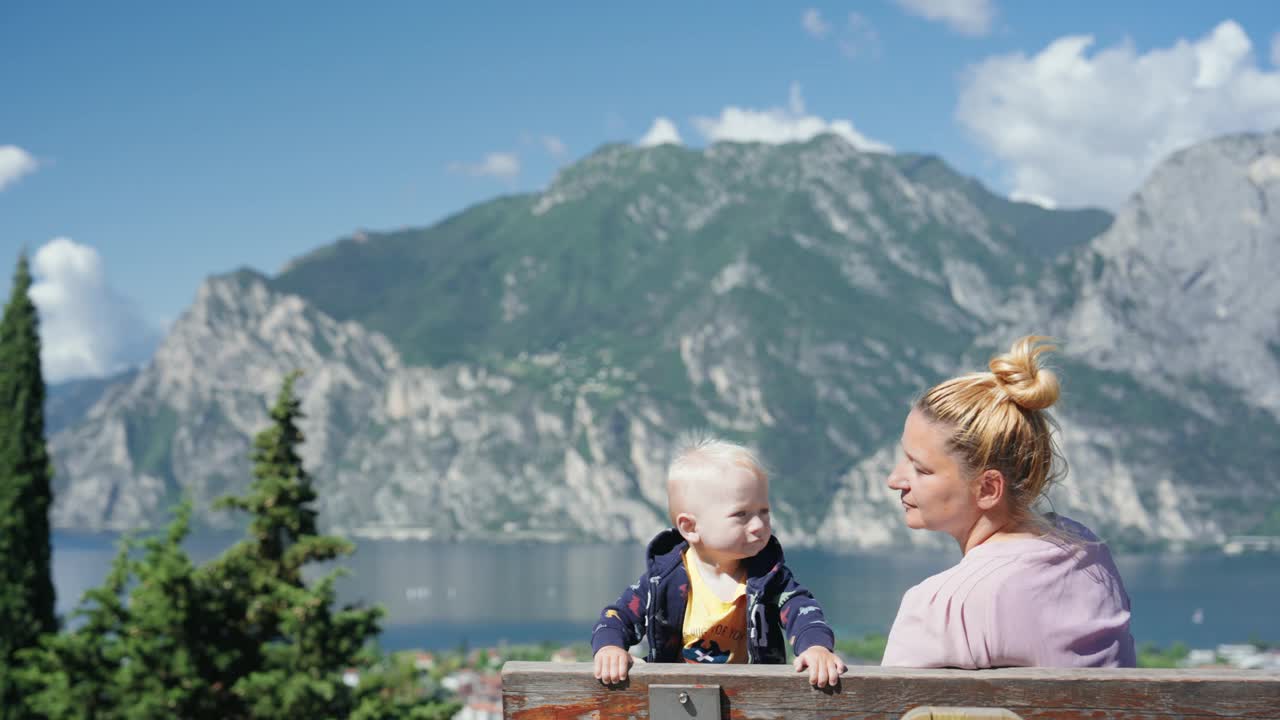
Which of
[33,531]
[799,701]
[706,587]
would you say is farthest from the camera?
[33,531]

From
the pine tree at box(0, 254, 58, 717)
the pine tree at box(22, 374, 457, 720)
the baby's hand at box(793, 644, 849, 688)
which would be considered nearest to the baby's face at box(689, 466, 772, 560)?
the baby's hand at box(793, 644, 849, 688)

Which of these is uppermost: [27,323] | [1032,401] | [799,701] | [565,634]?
[27,323]

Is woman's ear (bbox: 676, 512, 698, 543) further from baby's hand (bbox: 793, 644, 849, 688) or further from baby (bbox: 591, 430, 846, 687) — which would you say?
baby's hand (bbox: 793, 644, 849, 688)

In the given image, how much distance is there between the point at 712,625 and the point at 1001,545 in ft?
3.26

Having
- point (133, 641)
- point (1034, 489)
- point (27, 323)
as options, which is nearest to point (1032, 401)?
point (1034, 489)

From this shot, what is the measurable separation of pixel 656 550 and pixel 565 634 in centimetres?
12165

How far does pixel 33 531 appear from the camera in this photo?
16516mm

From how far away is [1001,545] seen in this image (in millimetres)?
Answer: 2635

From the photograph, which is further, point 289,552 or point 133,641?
point 289,552

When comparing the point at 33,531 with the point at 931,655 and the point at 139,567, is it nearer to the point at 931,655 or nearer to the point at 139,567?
the point at 139,567

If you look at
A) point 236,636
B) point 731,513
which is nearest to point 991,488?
point 731,513

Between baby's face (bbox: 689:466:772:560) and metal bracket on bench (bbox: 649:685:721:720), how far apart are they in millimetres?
987

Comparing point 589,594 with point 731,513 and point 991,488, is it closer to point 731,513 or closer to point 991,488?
point 731,513

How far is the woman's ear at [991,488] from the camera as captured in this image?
2652mm
